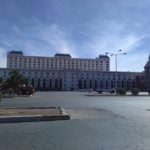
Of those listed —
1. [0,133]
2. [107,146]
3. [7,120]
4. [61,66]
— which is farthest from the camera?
[61,66]

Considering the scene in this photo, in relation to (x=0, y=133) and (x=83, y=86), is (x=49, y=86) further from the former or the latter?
(x=0, y=133)

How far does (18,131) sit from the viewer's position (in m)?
12.1

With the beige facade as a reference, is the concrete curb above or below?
below

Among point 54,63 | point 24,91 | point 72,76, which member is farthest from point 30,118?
point 54,63

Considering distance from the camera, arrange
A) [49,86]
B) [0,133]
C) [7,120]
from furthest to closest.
→ [49,86]
[7,120]
[0,133]

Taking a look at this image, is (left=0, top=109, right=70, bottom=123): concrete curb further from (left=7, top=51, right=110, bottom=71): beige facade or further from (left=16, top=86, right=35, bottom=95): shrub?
(left=7, top=51, right=110, bottom=71): beige facade

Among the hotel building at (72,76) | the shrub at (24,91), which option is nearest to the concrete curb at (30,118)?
the shrub at (24,91)

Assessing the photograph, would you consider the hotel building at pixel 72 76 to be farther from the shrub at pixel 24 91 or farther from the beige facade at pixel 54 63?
the shrub at pixel 24 91

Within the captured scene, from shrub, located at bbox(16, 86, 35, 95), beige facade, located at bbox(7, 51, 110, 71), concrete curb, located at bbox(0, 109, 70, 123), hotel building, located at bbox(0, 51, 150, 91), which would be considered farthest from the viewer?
beige facade, located at bbox(7, 51, 110, 71)

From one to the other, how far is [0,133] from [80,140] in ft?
9.66

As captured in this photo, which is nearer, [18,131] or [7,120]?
[18,131]

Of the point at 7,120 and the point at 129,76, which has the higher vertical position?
the point at 129,76

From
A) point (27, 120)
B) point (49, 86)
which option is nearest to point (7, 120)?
point (27, 120)

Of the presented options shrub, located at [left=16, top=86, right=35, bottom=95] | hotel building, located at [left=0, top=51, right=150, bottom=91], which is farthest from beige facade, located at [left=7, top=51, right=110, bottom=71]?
shrub, located at [left=16, top=86, right=35, bottom=95]
